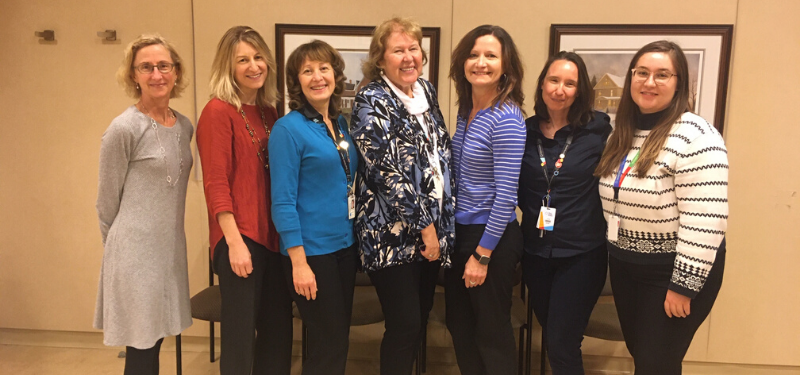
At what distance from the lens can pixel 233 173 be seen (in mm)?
1811

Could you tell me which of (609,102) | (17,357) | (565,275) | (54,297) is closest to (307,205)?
(565,275)

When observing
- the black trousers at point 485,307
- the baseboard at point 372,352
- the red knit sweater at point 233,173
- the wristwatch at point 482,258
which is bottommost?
the baseboard at point 372,352

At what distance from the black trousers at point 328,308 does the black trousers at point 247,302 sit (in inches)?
4.6

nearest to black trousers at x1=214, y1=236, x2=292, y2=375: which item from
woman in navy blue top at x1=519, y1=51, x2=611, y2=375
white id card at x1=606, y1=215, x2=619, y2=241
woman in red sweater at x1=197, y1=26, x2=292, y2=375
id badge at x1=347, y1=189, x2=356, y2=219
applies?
woman in red sweater at x1=197, y1=26, x2=292, y2=375

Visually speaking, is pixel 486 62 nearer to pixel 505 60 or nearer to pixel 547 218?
pixel 505 60

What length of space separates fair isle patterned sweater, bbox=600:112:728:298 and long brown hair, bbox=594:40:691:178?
0.08 feet

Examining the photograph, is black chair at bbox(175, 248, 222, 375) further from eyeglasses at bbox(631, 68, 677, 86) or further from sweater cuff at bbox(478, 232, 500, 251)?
eyeglasses at bbox(631, 68, 677, 86)

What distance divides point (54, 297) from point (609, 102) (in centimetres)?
377

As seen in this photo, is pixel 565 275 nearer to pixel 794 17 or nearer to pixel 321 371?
pixel 321 371

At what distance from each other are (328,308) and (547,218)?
0.93 m

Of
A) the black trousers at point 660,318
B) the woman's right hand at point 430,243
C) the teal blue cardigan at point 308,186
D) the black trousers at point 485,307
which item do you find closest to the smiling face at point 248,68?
the teal blue cardigan at point 308,186

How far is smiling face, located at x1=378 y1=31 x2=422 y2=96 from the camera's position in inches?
69.8

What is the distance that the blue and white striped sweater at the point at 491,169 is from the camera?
1735mm

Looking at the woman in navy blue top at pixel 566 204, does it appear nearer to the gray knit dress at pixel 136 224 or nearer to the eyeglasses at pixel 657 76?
the eyeglasses at pixel 657 76
